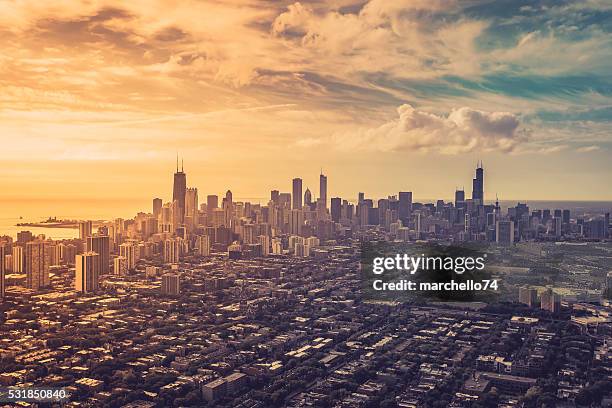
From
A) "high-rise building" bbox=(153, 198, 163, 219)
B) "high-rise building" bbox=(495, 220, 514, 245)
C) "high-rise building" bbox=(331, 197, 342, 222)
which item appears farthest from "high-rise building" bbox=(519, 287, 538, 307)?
"high-rise building" bbox=(153, 198, 163, 219)

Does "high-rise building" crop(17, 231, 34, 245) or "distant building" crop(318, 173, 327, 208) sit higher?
"distant building" crop(318, 173, 327, 208)

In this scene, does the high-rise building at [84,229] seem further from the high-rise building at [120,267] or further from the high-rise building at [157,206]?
the high-rise building at [157,206]

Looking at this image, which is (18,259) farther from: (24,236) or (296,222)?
(296,222)

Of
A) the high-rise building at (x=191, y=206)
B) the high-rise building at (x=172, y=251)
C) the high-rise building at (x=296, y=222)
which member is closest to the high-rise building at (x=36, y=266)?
the high-rise building at (x=172, y=251)

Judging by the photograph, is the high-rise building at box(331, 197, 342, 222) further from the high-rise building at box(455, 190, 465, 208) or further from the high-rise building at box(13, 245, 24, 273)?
the high-rise building at box(13, 245, 24, 273)

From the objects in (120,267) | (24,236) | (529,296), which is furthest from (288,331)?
(24,236)

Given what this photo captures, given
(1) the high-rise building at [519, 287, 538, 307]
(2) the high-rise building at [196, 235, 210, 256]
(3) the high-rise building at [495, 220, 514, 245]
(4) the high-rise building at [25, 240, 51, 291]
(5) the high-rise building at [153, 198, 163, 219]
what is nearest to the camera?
(1) the high-rise building at [519, 287, 538, 307]

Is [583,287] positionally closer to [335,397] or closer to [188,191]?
[335,397]

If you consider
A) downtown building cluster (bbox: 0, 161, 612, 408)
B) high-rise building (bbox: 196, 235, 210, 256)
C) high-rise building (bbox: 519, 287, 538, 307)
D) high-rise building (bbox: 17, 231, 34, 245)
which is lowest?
downtown building cluster (bbox: 0, 161, 612, 408)
